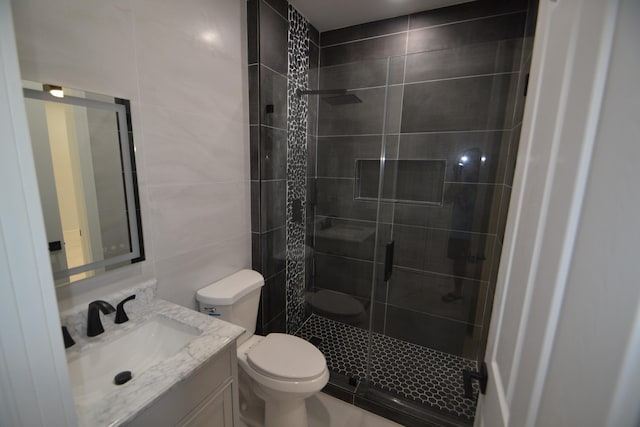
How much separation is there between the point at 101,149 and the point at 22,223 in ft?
2.80

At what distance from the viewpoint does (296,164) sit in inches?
85.2

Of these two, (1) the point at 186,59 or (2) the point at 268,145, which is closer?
(1) the point at 186,59

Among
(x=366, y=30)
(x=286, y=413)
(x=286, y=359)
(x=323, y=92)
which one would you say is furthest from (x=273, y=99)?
(x=286, y=413)

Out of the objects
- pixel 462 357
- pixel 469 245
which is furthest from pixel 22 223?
pixel 462 357

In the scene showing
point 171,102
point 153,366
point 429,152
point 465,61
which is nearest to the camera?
point 153,366

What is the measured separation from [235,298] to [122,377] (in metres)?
0.60

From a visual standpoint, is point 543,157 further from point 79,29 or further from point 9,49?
point 79,29

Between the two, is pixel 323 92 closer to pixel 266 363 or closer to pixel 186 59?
pixel 186 59

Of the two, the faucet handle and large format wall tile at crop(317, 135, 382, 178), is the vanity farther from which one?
large format wall tile at crop(317, 135, 382, 178)

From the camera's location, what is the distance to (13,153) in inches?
14.4

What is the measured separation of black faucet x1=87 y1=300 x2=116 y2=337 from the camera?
98cm

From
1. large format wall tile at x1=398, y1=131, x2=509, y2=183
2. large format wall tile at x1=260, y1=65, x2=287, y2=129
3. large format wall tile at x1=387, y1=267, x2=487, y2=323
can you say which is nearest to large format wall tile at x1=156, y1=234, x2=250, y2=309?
large format wall tile at x1=260, y1=65, x2=287, y2=129

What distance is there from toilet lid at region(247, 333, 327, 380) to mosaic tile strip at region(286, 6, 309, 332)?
69 cm

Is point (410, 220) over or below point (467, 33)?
below
